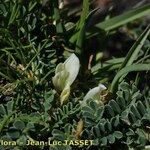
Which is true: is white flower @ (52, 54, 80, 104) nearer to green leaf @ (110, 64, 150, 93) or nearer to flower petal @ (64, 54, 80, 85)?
flower petal @ (64, 54, 80, 85)

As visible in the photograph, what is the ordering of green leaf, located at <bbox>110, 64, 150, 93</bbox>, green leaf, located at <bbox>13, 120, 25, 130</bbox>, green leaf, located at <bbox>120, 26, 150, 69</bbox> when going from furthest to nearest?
1. green leaf, located at <bbox>120, 26, 150, 69</bbox>
2. green leaf, located at <bbox>110, 64, 150, 93</bbox>
3. green leaf, located at <bbox>13, 120, 25, 130</bbox>

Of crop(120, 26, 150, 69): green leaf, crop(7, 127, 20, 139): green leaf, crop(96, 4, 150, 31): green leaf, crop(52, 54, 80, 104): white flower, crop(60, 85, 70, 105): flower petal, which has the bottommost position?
crop(7, 127, 20, 139): green leaf

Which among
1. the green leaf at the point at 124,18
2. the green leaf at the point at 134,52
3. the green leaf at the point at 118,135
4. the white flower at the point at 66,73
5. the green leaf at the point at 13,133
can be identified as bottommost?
the green leaf at the point at 118,135

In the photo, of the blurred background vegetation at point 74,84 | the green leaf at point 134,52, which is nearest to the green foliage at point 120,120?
the blurred background vegetation at point 74,84

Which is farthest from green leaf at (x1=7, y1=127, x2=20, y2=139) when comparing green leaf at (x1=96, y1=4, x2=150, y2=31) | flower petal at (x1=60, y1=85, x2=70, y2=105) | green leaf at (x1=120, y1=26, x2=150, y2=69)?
green leaf at (x1=96, y1=4, x2=150, y2=31)

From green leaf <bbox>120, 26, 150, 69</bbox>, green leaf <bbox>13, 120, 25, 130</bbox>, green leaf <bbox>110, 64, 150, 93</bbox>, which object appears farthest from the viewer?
green leaf <bbox>120, 26, 150, 69</bbox>

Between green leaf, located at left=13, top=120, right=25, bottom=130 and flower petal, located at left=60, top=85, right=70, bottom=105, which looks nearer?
green leaf, located at left=13, top=120, right=25, bottom=130

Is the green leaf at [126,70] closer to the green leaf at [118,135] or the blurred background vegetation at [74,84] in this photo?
the blurred background vegetation at [74,84]

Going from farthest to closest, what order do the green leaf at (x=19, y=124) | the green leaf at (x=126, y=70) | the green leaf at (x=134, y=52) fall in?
the green leaf at (x=134, y=52)
the green leaf at (x=126, y=70)
the green leaf at (x=19, y=124)

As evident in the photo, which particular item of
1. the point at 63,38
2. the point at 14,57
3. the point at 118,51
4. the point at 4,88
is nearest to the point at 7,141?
the point at 4,88
